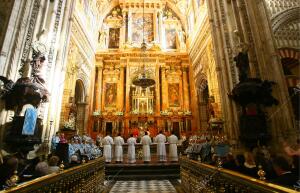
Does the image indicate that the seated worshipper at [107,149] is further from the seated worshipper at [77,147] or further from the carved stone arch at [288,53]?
the carved stone arch at [288,53]

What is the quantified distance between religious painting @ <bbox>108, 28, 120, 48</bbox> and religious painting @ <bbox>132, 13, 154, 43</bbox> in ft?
5.31

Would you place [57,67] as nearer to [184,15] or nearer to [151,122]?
[151,122]

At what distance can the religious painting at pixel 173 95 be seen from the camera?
18.2 m

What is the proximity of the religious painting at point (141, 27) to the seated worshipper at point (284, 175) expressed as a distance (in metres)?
18.9

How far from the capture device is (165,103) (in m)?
17.9

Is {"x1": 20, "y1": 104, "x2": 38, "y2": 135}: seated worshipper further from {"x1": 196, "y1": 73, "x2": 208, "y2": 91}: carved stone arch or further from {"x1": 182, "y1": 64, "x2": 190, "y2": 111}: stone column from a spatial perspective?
{"x1": 182, "y1": 64, "x2": 190, "y2": 111}: stone column

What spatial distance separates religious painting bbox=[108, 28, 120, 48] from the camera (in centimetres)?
2030

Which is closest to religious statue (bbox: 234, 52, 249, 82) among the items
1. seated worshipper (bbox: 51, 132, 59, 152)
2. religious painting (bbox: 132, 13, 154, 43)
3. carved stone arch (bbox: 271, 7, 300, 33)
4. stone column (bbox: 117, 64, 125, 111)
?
carved stone arch (bbox: 271, 7, 300, 33)

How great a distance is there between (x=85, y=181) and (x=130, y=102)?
14130mm

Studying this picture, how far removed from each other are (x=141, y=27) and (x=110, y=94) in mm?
7541

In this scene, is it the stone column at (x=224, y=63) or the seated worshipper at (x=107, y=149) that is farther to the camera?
the seated worshipper at (x=107, y=149)

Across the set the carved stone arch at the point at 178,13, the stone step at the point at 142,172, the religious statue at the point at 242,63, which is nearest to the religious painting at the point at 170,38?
the carved stone arch at the point at 178,13

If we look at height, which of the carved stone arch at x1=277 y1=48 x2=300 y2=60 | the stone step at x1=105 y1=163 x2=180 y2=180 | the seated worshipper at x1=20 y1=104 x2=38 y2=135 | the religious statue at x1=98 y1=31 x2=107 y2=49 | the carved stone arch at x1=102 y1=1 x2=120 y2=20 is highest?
the carved stone arch at x1=102 y1=1 x2=120 y2=20

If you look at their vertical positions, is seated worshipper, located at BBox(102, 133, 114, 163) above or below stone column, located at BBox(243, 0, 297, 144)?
below
